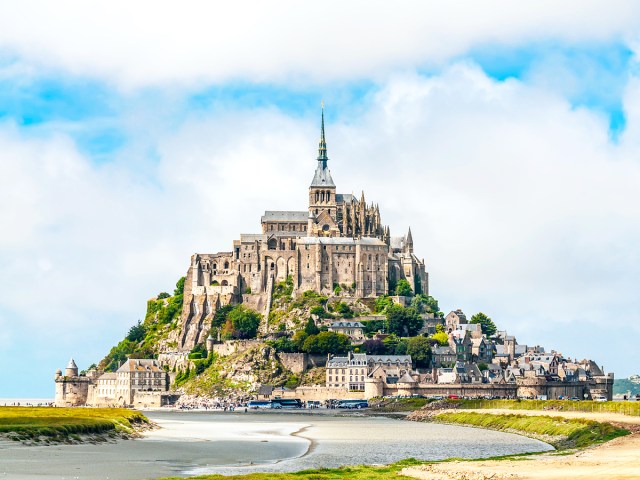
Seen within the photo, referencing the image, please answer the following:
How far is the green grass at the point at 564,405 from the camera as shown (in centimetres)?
6844

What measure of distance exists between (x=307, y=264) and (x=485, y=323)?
84.1ft

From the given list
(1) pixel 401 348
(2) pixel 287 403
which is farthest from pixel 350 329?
(2) pixel 287 403

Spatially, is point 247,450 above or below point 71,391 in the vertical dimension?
below

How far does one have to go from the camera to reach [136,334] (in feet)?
498

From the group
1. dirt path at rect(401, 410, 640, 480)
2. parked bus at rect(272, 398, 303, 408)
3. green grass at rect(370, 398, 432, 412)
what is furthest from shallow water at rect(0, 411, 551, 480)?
parked bus at rect(272, 398, 303, 408)

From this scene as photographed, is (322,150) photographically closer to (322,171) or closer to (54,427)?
(322,171)

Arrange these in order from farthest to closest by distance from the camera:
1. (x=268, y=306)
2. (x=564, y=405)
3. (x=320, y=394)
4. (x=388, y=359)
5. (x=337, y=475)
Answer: (x=268, y=306) < (x=388, y=359) < (x=320, y=394) < (x=564, y=405) < (x=337, y=475)

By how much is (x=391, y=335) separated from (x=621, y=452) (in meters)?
92.2

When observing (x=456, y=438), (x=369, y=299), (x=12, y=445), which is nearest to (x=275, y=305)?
(x=369, y=299)

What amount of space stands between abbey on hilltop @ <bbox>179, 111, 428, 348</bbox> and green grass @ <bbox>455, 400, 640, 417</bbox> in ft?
128

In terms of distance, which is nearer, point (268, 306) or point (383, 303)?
point (383, 303)

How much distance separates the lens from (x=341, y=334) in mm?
132000

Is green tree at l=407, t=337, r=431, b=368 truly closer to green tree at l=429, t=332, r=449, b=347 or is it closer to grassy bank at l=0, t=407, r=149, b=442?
green tree at l=429, t=332, r=449, b=347

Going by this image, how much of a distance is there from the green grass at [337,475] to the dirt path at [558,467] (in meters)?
0.84
